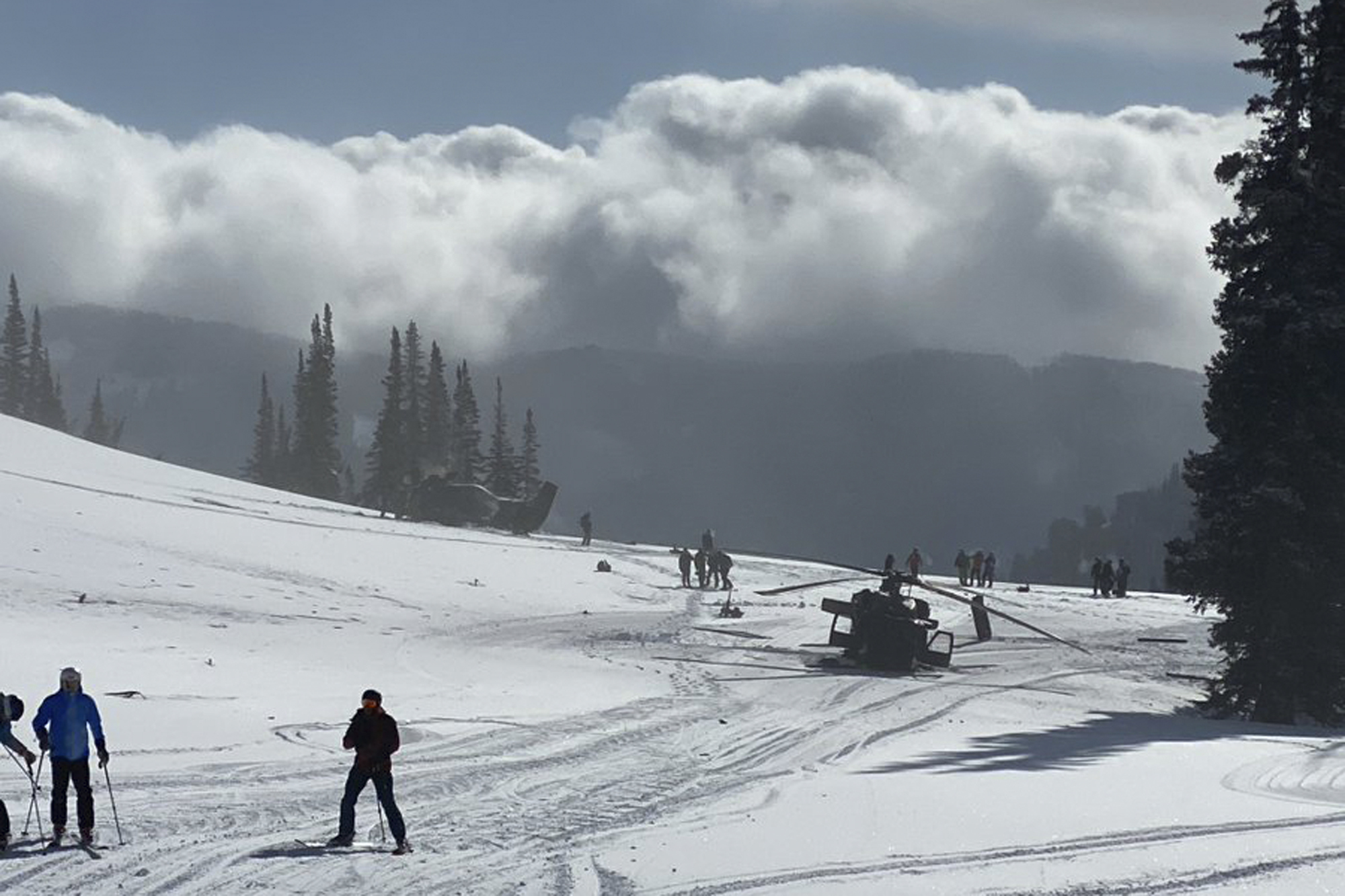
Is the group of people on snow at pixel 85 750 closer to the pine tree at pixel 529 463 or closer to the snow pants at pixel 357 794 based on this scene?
the snow pants at pixel 357 794

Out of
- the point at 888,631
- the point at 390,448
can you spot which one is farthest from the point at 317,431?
the point at 888,631

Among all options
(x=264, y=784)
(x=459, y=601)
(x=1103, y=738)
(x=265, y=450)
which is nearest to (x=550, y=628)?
(x=459, y=601)

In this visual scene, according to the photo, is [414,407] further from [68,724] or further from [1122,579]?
[68,724]

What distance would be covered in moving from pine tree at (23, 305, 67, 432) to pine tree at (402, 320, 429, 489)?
39844 millimetres

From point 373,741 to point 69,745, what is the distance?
2.91 metres

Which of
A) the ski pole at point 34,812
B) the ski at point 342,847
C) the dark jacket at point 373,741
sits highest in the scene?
A: the dark jacket at point 373,741

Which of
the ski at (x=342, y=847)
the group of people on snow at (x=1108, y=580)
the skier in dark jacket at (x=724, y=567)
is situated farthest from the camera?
the group of people on snow at (x=1108, y=580)

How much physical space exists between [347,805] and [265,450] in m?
123

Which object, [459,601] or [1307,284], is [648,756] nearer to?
[1307,284]

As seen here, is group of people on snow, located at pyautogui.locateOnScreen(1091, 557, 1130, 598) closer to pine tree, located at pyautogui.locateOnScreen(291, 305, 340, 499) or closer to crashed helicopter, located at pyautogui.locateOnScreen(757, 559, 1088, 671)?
crashed helicopter, located at pyautogui.locateOnScreen(757, 559, 1088, 671)

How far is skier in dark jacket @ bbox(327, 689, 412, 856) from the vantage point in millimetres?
13859

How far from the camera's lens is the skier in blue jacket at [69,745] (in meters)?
13.8

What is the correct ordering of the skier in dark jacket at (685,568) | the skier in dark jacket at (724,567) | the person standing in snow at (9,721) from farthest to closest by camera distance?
the skier in dark jacket at (685,568), the skier in dark jacket at (724,567), the person standing in snow at (9,721)

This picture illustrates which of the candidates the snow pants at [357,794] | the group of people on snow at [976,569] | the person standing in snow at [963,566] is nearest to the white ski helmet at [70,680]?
the snow pants at [357,794]
